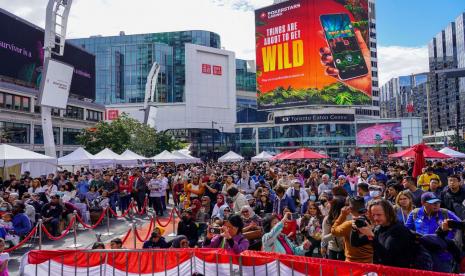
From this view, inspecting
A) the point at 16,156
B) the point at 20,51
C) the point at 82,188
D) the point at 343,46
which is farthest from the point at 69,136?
the point at 343,46

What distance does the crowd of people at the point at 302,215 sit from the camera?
431 cm

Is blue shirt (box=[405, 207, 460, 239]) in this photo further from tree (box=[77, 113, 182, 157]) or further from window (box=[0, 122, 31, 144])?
window (box=[0, 122, 31, 144])

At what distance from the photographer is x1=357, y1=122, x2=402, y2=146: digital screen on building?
8531 centimetres

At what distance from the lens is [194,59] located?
96.9 metres

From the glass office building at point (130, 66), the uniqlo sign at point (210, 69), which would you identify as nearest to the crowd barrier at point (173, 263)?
the uniqlo sign at point (210, 69)

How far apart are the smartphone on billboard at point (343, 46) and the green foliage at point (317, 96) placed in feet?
9.13

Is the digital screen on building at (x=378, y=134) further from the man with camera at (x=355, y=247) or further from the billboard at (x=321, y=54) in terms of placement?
the man with camera at (x=355, y=247)

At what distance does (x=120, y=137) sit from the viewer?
47.2m

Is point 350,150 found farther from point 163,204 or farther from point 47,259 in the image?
point 47,259

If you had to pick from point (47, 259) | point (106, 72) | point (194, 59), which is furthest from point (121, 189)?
point (106, 72)

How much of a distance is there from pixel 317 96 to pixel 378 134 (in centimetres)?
1626

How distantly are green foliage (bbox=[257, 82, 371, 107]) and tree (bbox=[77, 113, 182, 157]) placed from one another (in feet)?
126

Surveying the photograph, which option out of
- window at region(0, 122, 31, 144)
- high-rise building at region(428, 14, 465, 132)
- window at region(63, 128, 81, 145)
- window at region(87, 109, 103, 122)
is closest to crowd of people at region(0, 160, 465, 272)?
window at region(0, 122, 31, 144)

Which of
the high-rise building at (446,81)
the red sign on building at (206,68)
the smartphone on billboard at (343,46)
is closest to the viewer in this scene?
the smartphone on billboard at (343,46)
